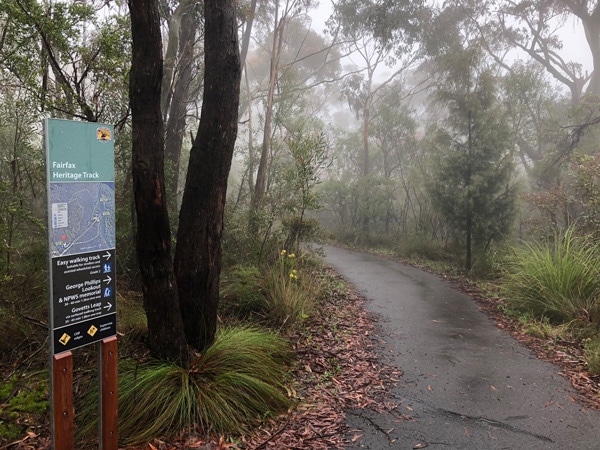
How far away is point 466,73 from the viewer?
1192 centimetres

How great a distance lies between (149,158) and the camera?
3.34 meters

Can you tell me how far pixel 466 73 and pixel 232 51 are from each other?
9.86 metres

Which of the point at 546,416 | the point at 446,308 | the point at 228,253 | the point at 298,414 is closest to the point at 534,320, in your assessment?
the point at 446,308

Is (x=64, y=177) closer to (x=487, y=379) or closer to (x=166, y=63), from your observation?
(x=487, y=379)

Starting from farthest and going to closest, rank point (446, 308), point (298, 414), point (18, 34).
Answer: point (446, 308) < point (18, 34) < point (298, 414)

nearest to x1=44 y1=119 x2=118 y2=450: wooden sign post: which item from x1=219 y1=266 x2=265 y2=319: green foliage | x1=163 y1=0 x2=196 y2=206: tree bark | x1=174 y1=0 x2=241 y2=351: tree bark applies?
x1=174 y1=0 x2=241 y2=351: tree bark

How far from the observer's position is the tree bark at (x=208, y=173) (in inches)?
161

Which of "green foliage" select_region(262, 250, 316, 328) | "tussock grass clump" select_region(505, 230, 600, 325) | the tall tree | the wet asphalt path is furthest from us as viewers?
the tall tree

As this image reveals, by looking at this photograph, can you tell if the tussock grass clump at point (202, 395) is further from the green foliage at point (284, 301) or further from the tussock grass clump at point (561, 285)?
the tussock grass clump at point (561, 285)

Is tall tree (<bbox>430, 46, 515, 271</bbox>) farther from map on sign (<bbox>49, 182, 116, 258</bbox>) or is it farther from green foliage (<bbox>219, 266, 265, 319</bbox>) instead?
map on sign (<bbox>49, 182, 116, 258</bbox>)

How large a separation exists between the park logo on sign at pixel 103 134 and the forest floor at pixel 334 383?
7.48 ft

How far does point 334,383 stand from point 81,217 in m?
3.16

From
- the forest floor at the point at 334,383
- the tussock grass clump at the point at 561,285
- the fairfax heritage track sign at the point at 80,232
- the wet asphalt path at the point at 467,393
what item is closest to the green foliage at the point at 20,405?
the forest floor at the point at 334,383

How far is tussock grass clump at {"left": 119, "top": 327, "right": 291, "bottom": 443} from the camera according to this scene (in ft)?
11.0
